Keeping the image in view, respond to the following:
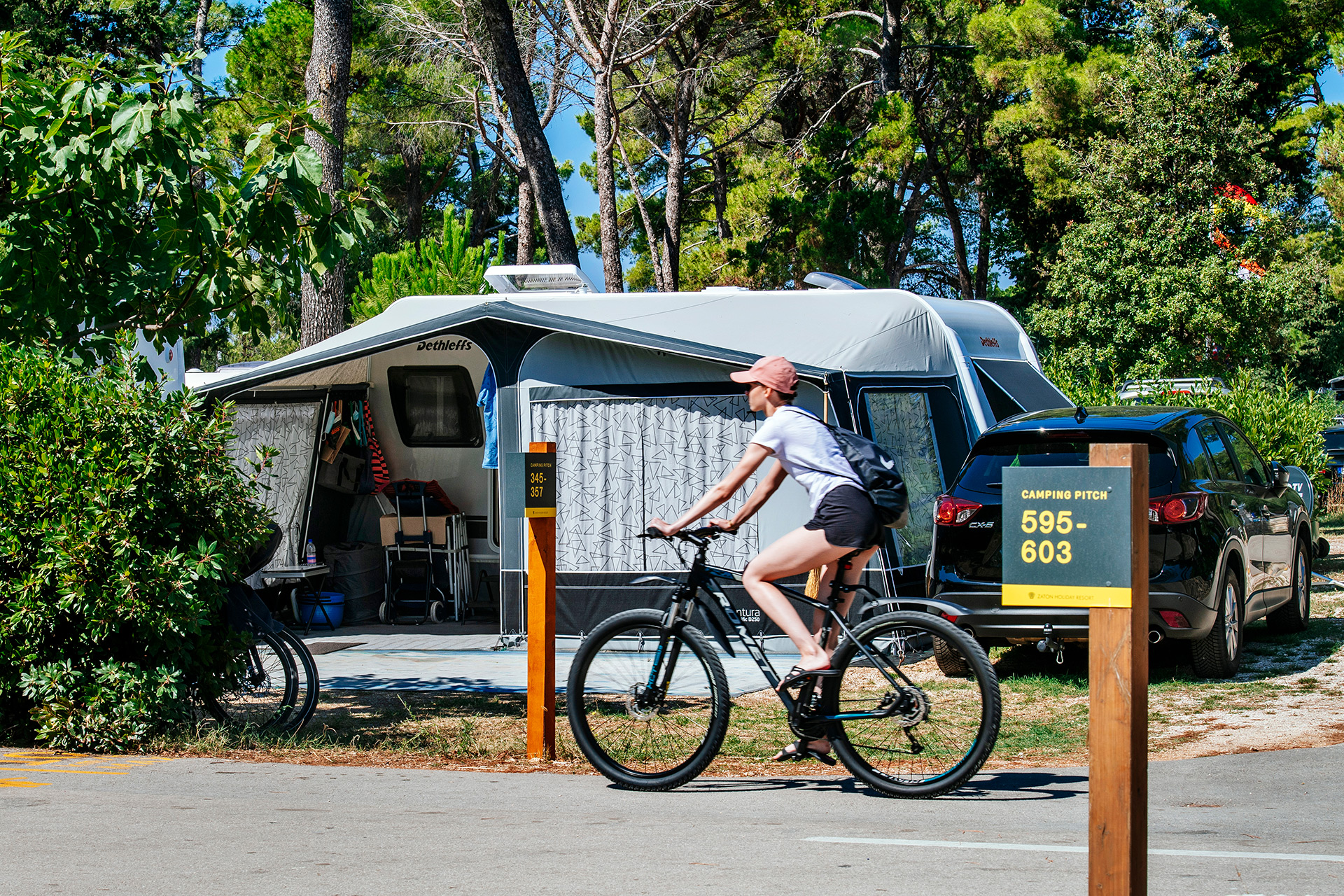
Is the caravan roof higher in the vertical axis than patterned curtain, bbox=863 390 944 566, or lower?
higher

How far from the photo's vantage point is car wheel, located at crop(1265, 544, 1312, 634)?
9484 millimetres

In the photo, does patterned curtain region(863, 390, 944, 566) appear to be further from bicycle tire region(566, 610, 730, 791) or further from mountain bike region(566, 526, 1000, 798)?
bicycle tire region(566, 610, 730, 791)

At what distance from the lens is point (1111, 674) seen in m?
3.04

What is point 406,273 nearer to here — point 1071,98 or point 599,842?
point 1071,98

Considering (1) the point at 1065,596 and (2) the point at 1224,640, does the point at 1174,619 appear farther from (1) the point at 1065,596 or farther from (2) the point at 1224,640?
(1) the point at 1065,596

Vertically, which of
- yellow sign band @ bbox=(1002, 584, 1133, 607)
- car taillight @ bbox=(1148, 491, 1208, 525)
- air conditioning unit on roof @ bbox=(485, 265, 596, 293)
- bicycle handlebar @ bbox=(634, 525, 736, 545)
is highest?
air conditioning unit on roof @ bbox=(485, 265, 596, 293)

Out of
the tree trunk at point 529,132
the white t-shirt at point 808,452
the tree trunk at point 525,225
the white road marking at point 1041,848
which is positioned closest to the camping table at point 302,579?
the white t-shirt at point 808,452

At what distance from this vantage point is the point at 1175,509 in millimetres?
7172

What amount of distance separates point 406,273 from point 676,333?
1438 cm

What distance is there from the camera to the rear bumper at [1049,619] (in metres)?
7.18

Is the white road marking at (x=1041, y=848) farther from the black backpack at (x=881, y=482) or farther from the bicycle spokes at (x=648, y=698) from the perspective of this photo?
the black backpack at (x=881, y=482)

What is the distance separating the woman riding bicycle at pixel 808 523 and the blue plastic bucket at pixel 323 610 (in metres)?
6.80

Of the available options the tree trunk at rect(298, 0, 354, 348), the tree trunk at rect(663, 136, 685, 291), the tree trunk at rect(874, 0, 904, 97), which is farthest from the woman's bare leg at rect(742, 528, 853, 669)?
the tree trunk at rect(663, 136, 685, 291)

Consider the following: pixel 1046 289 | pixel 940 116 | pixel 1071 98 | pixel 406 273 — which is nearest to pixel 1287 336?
pixel 1046 289
